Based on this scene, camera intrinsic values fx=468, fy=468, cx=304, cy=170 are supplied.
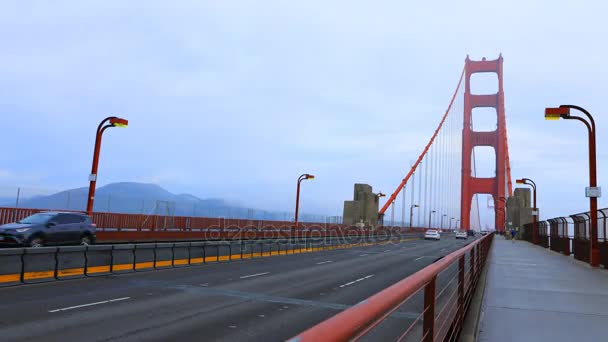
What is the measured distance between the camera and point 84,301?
994cm

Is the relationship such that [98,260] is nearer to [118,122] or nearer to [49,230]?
[49,230]

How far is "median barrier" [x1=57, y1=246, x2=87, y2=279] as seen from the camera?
543 inches

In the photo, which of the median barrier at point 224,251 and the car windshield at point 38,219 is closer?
the car windshield at point 38,219

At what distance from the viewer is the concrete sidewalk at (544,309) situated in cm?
629

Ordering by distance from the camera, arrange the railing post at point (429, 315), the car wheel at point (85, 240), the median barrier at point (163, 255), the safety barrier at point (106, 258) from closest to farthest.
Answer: the railing post at point (429, 315), the safety barrier at point (106, 258), the median barrier at point (163, 255), the car wheel at point (85, 240)

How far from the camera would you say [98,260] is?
49.9 feet

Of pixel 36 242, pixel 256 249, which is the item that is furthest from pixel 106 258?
pixel 256 249

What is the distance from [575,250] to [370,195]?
3536cm

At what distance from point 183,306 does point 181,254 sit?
31.7 ft

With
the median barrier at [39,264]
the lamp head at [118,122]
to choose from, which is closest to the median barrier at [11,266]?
the median barrier at [39,264]

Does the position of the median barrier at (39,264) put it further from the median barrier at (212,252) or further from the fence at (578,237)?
the fence at (578,237)

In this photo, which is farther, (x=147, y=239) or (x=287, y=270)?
(x=147, y=239)

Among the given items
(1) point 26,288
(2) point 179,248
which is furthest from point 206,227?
(1) point 26,288

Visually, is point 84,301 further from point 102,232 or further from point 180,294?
point 102,232
